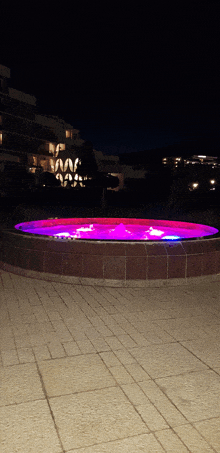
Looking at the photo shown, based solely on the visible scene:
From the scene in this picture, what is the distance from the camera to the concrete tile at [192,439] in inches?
91.2

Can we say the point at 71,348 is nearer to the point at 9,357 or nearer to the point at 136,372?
the point at 9,357

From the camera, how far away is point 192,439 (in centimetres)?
241

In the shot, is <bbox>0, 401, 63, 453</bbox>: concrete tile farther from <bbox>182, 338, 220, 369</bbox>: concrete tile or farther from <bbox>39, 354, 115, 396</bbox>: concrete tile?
<bbox>182, 338, 220, 369</bbox>: concrete tile

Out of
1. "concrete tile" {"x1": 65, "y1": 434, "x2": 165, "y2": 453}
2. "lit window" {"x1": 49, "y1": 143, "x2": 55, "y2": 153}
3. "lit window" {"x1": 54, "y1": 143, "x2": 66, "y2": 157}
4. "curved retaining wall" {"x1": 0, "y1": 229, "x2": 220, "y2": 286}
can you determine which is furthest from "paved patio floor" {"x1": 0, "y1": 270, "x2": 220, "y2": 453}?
"lit window" {"x1": 54, "y1": 143, "x2": 66, "y2": 157}

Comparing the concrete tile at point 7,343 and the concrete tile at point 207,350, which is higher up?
the concrete tile at point 207,350

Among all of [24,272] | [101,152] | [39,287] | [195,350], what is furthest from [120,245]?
[101,152]

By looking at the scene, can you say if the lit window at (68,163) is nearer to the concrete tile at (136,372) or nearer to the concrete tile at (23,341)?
the concrete tile at (23,341)

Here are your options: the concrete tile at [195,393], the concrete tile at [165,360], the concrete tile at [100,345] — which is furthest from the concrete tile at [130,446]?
the concrete tile at [100,345]

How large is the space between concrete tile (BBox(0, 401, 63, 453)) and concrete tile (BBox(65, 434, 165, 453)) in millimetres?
194

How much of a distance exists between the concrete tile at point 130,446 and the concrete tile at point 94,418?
40mm

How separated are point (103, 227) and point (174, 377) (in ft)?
27.2

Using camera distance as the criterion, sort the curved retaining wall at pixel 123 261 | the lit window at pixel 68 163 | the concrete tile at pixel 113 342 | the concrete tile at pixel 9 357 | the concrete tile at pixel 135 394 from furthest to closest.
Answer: the lit window at pixel 68 163 → the curved retaining wall at pixel 123 261 → the concrete tile at pixel 113 342 → the concrete tile at pixel 9 357 → the concrete tile at pixel 135 394

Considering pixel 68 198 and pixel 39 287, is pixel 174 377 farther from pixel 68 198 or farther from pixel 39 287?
pixel 68 198

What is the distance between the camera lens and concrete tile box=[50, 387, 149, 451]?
242cm
